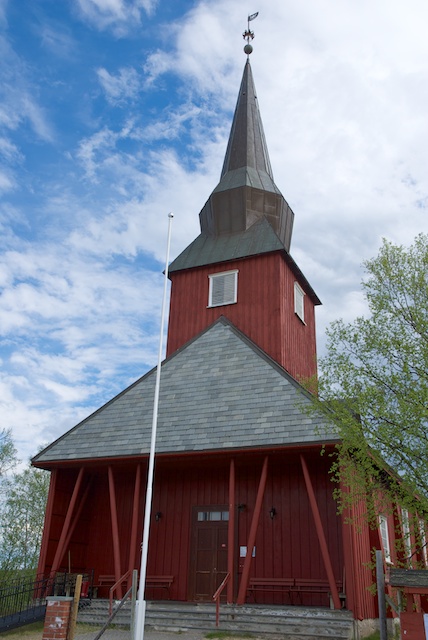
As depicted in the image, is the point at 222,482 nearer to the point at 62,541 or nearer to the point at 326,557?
the point at 326,557

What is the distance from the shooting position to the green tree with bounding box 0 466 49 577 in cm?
3178

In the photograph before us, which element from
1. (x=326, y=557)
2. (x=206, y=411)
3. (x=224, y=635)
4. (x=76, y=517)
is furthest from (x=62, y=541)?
(x=326, y=557)

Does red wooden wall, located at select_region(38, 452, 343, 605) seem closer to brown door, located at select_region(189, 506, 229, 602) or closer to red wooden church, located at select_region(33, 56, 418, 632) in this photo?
red wooden church, located at select_region(33, 56, 418, 632)

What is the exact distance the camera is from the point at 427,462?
10289 millimetres

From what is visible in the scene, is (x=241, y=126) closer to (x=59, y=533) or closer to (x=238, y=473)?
(x=238, y=473)

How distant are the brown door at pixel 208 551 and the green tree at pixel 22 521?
18778 millimetres

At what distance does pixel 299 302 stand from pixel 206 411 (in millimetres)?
8652

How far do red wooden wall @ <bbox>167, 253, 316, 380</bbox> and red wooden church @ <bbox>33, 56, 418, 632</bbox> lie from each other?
0.08 m

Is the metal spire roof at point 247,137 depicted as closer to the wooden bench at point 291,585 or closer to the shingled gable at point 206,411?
the shingled gable at point 206,411

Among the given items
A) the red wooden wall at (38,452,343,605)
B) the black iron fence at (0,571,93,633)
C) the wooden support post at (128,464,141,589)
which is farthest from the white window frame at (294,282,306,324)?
the black iron fence at (0,571,93,633)

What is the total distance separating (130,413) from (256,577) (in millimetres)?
5772

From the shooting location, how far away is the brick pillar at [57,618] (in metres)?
9.95

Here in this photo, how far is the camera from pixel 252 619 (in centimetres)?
1240

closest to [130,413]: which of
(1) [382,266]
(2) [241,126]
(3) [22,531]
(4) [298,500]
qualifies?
(4) [298,500]
